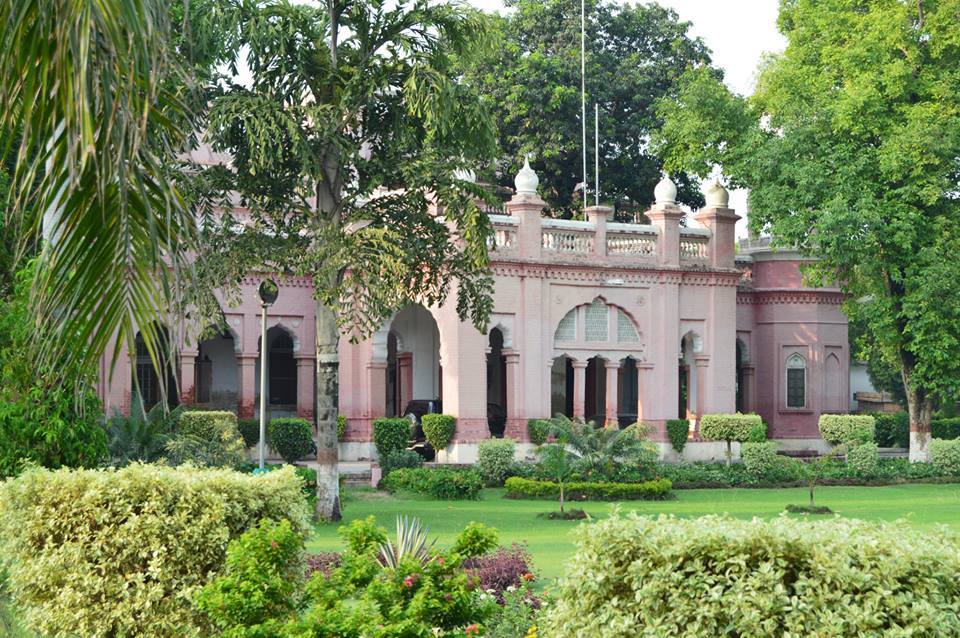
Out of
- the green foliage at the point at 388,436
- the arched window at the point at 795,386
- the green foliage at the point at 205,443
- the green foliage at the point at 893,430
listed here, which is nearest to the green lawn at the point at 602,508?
the green foliage at the point at 205,443

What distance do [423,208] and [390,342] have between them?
13.3m

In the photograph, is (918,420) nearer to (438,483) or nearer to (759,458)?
(759,458)

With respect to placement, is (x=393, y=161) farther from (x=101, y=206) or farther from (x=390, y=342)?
(x=390, y=342)

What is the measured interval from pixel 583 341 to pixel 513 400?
2064mm

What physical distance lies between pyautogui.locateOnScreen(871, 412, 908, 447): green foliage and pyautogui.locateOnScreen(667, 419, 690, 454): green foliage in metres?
7.27

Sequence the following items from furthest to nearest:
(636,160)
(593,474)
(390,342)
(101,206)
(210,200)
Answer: (636,160) → (390,342) → (593,474) → (210,200) → (101,206)

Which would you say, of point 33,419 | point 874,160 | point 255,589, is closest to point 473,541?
point 255,589

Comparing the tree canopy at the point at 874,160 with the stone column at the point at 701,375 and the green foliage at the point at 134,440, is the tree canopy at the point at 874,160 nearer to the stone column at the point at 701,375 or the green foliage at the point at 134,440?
the stone column at the point at 701,375

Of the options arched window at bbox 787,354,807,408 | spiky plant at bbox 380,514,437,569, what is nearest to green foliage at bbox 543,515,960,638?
spiky plant at bbox 380,514,437,569

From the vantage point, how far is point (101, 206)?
4707mm

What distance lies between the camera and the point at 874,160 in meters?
25.9

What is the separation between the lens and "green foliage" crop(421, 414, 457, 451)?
78.1 ft

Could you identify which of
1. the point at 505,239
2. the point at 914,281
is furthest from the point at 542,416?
the point at 914,281

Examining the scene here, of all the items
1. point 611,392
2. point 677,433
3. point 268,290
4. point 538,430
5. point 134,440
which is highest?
point 268,290
